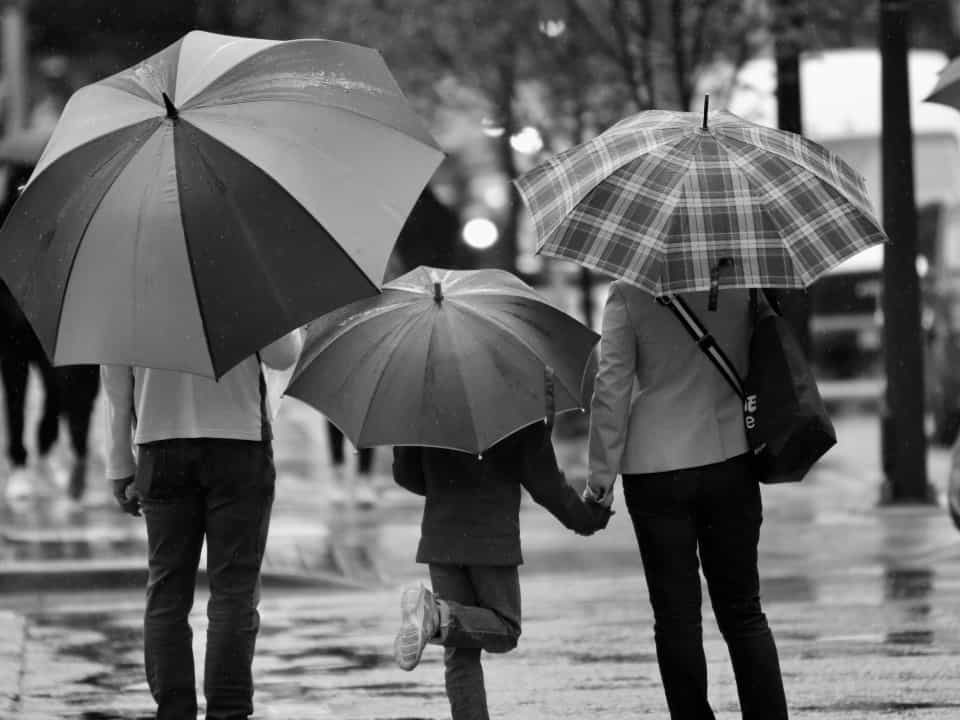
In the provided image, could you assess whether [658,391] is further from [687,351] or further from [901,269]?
[901,269]

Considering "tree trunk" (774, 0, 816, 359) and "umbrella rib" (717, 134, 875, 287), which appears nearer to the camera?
"umbrella rib" (717, 134, 875, 287)

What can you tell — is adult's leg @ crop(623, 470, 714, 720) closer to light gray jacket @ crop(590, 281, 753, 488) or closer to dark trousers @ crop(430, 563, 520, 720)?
light gray jacket @ crop(590, 281, 753, 488)

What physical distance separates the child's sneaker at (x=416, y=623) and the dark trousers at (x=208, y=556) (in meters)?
0.48

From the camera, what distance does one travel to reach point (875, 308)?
2589cm

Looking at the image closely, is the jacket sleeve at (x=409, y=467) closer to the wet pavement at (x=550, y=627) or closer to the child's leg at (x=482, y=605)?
the child's leg at (x=482, y=605)

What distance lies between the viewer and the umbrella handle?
6.35m

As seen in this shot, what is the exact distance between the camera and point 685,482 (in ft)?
20.5

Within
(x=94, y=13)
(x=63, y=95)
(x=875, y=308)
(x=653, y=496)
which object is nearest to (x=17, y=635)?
(x=653, y=496)

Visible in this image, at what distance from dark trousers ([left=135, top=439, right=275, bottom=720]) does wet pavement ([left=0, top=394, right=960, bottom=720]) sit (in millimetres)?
1034

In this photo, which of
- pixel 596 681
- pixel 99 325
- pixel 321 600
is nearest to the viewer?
pixel 99 325

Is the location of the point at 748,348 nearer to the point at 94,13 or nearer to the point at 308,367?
the point at 308,367

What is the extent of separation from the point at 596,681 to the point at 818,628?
5.22 feet

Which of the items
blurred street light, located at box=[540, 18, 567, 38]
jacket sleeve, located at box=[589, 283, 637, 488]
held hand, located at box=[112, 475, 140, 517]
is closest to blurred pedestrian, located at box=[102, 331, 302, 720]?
held hand, located at box=[112, 475, 140, 517]

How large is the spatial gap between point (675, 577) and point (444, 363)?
3.13 feet
